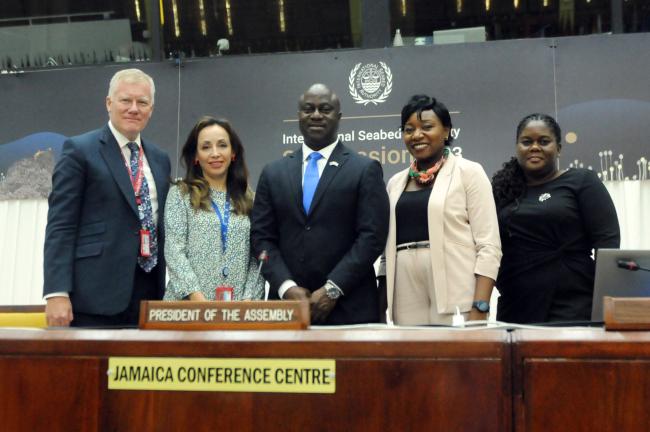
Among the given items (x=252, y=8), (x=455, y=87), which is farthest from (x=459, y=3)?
(x=252, y=8)

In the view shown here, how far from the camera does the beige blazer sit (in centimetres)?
333

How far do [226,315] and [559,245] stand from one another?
182cm

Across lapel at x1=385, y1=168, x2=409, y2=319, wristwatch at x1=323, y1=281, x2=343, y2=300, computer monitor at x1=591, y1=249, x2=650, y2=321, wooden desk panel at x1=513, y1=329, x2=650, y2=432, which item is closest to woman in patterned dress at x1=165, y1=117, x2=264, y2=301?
wristwatch at x1=323, y1=281, x2=343, y2=300

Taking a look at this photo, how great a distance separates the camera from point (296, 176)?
3.53m

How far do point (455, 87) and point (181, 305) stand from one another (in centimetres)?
384

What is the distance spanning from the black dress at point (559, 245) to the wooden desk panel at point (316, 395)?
1.57 metres

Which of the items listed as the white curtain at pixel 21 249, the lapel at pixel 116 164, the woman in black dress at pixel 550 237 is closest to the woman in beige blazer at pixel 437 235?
the woman in black dress at pixel 550 237

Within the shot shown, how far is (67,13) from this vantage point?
6.24 m

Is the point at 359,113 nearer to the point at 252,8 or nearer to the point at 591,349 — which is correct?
the point at 252,8

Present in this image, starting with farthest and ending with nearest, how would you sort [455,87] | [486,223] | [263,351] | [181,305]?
[455,87]
[486,223]
[181,305]
[263,351]

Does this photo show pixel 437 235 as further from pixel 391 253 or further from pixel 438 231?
pixel 391 253

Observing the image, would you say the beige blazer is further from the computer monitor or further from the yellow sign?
the yellow sign

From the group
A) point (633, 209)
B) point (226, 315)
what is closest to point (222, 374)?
point (226, 315)

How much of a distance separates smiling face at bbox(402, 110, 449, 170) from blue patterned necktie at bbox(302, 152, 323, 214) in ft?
1.24
